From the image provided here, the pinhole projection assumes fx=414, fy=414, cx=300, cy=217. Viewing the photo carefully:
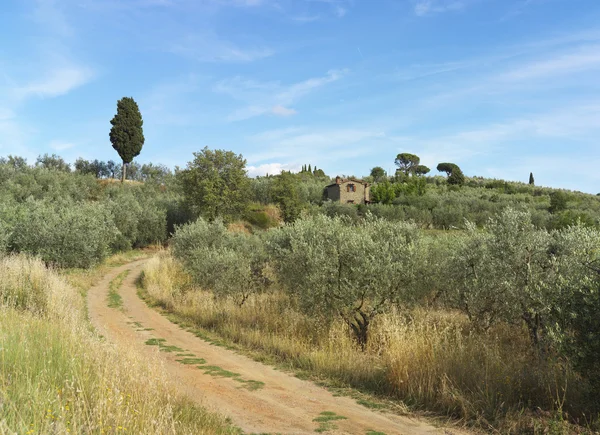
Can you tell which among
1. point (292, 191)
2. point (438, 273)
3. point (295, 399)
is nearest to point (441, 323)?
point (438, 273)

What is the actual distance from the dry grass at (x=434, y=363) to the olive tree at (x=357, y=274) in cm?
41

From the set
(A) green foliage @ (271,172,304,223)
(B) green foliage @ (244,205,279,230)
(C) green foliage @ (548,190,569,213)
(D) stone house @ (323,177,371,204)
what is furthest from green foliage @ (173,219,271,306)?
(D) stone house @ (323,177,371,204)

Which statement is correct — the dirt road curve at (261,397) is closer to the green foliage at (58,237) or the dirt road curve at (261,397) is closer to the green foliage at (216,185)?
the green foliage at (58,237)

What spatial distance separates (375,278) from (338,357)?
7.86 feet

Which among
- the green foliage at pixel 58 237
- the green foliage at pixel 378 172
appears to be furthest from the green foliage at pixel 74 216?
the green foliage at pixel 378 172

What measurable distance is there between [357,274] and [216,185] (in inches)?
1502

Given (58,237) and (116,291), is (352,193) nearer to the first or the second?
(58,237)

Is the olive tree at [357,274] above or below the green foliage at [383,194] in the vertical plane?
below

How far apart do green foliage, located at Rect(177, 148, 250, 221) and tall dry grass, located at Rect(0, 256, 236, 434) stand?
3860 centimetres

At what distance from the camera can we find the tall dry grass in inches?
164

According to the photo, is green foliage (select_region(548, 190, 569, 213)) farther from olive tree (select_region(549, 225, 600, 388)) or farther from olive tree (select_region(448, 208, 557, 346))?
olive tree (select_region(549, 225, 600, 388))

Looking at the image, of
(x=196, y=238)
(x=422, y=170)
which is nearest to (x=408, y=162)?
(x=422, y=170)

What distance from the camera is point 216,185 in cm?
4738

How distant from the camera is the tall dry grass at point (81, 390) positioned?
418cm
